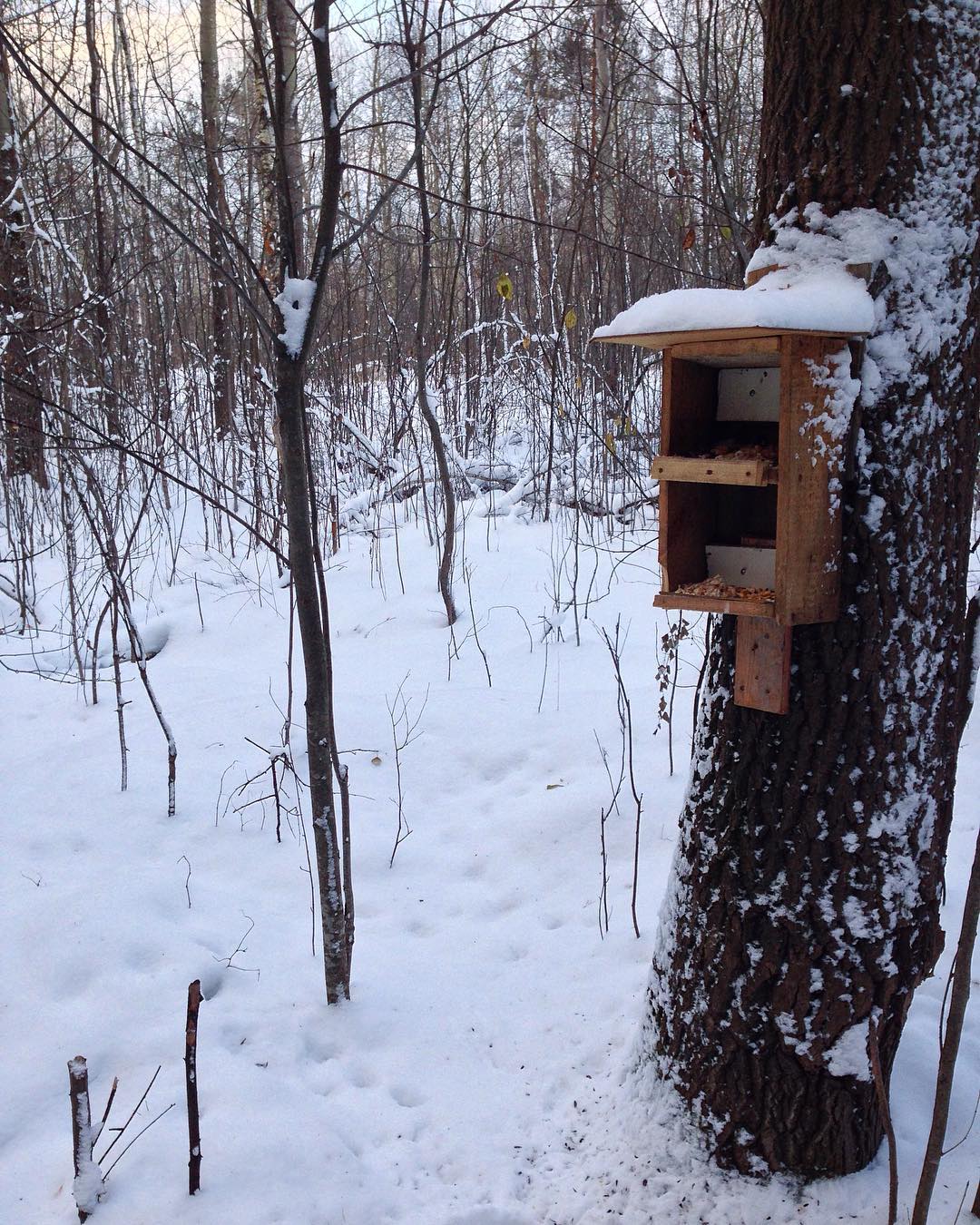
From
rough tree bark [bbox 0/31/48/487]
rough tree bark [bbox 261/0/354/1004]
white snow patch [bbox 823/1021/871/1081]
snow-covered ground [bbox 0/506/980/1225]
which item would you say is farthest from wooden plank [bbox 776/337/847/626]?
rough tree bark [bbox 0/31/48/487]

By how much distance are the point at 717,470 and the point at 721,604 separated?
24cm

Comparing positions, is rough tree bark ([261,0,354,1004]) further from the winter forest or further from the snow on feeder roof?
the snow on feeder roof

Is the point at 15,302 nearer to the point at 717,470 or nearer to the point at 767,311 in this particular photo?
the point at 717,470

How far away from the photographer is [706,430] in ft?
5.72

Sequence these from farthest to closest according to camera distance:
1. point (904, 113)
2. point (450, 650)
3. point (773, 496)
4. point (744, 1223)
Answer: point (450, 650) < point (773, 496) < point (744, 1223) < point (904, 113)

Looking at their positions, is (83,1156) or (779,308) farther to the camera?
(83,1156)

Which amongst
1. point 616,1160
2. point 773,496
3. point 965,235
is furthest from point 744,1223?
point 965,235

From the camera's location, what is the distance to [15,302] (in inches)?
229

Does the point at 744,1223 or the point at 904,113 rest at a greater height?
the point at 904,113

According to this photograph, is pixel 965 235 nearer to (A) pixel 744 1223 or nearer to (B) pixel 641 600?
(A) pixel 744 1223

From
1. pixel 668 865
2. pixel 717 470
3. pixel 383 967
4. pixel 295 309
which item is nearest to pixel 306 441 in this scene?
pixel 295 309

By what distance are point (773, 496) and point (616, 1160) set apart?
1.31 m

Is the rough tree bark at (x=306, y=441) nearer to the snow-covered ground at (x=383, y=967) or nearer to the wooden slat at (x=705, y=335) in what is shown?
the snow-covered ground at (x=383, y=967)

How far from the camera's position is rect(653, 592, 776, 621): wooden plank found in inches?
55.5
